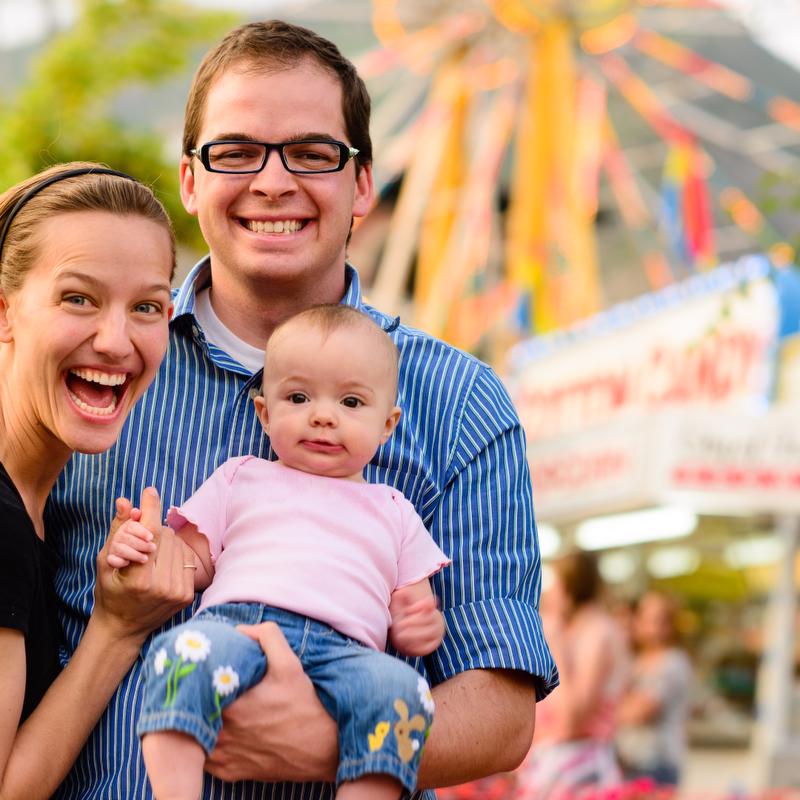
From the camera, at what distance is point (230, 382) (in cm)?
275

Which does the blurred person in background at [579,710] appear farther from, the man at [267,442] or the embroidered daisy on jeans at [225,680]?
the embroidered daisy on jeans at [225,680]

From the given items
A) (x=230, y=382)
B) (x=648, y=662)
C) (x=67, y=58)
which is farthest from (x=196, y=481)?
(x=67, y=58)

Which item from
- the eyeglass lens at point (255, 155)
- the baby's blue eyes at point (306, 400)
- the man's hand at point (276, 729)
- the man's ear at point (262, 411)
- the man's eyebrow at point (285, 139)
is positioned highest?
the man's eyebrow at point (285, 139)

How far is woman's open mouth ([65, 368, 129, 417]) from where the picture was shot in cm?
246

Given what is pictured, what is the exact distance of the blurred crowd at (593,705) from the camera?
6.77 m

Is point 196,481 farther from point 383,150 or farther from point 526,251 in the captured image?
point 383,150

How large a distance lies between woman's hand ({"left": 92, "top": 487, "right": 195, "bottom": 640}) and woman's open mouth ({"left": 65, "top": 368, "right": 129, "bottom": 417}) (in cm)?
16

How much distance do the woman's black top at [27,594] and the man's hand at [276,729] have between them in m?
0.33

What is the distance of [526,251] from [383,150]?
5056 millimetres

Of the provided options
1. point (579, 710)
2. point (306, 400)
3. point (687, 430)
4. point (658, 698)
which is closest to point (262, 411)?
point (306, 400)

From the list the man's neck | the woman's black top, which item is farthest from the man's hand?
the man's neck

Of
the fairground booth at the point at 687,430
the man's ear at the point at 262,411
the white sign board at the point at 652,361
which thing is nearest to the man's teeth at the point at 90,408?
the man's ear at the point at 262,411

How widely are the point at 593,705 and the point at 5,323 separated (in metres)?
4.81

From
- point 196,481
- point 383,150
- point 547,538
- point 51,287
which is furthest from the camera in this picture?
point 383,150
